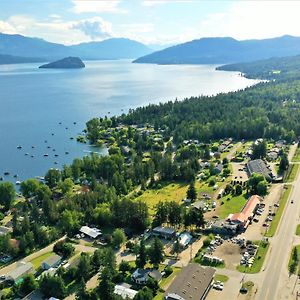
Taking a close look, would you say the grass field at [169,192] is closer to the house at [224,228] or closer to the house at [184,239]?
the house at [184,239]

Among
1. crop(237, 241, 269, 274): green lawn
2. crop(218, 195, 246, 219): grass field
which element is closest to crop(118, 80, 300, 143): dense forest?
crop(218, 195, 246, 219): grass field

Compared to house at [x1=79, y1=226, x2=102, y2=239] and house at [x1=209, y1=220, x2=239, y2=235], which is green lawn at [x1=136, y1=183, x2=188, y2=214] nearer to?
house at [x1=79, y1=226, x2=102, y2=239]

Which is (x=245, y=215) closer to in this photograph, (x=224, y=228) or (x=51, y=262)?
(x=224, y=228)

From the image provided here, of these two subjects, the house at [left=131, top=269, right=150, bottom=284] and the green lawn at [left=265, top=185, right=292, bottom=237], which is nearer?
the house at [left=131, top=269, right=150, bottom=284]

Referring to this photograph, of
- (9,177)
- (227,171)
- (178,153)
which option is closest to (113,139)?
(178,153)

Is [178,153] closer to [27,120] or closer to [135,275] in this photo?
[135,275]

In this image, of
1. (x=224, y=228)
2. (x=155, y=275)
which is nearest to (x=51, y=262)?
(x=155, y=275)

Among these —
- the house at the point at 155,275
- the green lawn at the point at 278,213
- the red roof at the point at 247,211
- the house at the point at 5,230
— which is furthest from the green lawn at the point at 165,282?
the house at the point at 5,230
